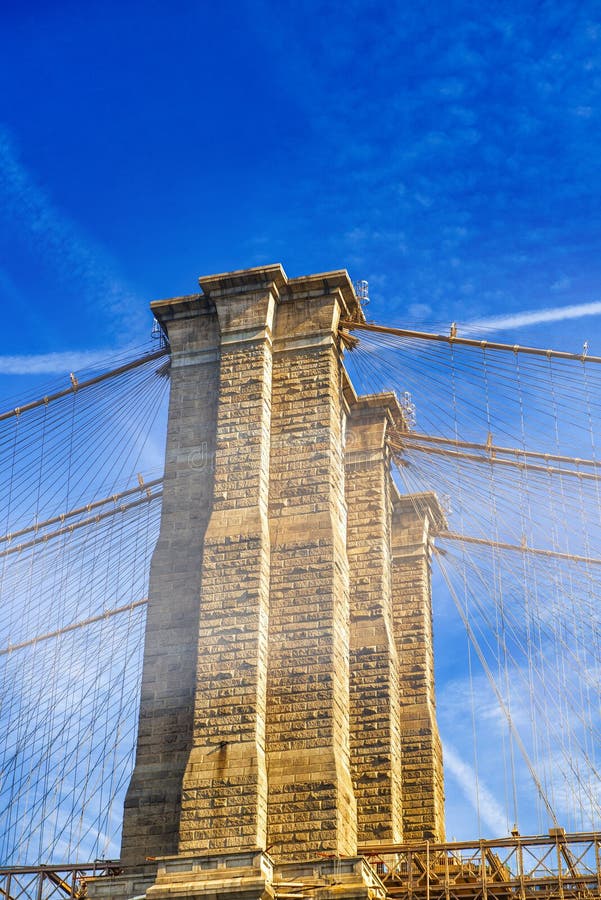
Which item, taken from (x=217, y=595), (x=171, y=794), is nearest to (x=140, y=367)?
(x=217, y=595)

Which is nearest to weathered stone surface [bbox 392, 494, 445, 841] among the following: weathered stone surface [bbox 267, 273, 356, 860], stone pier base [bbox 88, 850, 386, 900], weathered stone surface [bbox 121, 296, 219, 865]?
weathered stone surface [bbox 267, 273, 356, 860]

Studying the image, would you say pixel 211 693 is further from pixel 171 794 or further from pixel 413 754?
pixel 413 754

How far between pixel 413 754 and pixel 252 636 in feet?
36.8

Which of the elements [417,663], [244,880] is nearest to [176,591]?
[244,880]

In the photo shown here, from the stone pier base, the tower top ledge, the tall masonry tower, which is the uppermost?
the tower top ledge

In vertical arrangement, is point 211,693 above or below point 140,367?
below

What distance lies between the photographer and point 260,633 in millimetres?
26406

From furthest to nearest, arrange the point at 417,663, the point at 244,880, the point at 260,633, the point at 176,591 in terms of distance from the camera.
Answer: the point at 417,663
the point at 176,591
the point at 260,633
the point at 244,880

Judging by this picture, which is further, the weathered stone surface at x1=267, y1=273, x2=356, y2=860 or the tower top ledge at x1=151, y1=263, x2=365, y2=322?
the tower top ledge at x1=151, y1=263, x2=365, y2=322

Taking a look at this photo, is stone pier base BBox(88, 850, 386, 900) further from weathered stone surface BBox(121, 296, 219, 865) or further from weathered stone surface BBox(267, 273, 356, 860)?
weathered stone surface BBox(121, 296, 219, 865)

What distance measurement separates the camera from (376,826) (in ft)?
102

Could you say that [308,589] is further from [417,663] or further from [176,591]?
[417,663]

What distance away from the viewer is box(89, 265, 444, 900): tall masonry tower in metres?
24.8

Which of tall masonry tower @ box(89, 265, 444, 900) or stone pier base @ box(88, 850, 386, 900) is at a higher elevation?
tall masonry tower @ box(89, 265, 444, 900)
